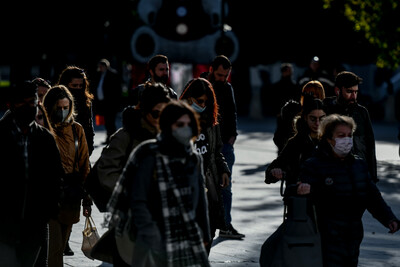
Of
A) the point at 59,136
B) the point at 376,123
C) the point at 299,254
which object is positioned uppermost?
the point at 59,136

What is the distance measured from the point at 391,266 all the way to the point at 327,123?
2397 mm

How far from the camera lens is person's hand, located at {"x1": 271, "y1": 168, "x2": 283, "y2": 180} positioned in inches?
312

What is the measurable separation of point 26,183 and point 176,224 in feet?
3.42

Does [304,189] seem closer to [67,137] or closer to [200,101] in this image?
[200,101]

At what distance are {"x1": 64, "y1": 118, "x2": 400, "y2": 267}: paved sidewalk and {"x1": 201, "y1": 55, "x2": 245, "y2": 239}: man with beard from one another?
235 mm

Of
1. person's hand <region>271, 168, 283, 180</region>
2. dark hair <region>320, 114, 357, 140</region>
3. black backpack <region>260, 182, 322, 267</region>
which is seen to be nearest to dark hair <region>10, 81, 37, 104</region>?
black backpack <region>260, 182, 322, 267</region>

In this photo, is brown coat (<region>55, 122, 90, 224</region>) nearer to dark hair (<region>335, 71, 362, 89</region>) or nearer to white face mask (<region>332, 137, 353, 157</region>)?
white face mask (<region>332, 137, 353, 157</region>)

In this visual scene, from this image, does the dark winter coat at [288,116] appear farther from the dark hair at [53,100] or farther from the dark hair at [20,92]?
the dark hair at [20,92]

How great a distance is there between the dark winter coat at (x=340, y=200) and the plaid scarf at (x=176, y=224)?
1.43m

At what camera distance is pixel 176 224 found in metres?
5.64

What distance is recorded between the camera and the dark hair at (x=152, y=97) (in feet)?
20.6

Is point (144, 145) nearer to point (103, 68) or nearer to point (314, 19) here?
point (103, 68)

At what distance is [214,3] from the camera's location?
A: 30.3 metres

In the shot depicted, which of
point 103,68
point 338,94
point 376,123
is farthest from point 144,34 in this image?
point 338,94
